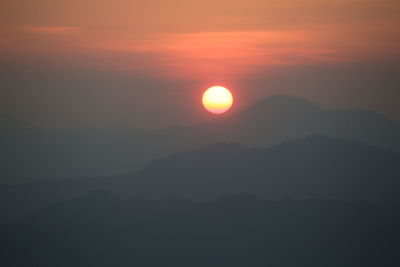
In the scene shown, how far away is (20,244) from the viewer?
91.2 feet

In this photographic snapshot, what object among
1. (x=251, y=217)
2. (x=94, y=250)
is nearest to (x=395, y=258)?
(x=251, y=217)

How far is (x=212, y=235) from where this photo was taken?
26312 mm

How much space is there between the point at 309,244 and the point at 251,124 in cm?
1024

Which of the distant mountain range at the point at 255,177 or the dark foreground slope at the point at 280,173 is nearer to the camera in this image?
the distant mountain range at the point at 255,177

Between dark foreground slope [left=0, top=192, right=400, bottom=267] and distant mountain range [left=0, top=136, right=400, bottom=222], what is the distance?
92 centimetres

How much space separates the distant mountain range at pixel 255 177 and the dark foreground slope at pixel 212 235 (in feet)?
3.03

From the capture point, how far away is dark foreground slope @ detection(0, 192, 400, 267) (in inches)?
950

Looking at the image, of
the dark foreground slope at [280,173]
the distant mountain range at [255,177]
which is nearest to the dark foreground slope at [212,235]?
the distant mountain range at [255,177]

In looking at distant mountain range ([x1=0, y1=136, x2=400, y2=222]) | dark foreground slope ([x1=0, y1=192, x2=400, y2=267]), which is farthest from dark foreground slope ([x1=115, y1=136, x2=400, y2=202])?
dark foreground slope ([x1=0, y1=192, x2=400, y2=267])

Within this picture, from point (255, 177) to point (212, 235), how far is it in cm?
614

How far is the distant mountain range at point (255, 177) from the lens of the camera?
26.4m

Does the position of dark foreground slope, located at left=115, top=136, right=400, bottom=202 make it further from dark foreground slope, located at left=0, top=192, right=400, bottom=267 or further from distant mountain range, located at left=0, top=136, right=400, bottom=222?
dark foreground slope, located at left=0, top=192, right=400, bottom=267

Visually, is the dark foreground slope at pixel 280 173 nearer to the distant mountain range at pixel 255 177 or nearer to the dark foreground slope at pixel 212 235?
the distant mountain range at pixel 255 177

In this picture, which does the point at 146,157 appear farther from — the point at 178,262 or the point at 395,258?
the point at 395,258
